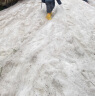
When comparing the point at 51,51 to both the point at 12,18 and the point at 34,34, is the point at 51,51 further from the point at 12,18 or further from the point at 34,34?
the point at 12,18

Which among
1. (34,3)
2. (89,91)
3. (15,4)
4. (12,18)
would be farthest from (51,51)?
(15,4)

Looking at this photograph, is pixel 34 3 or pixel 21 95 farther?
pixel 34 3

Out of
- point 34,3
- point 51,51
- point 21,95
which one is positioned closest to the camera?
point 21,95

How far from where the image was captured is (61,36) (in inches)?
180

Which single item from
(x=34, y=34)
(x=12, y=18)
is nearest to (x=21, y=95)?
(x=34, y=34)

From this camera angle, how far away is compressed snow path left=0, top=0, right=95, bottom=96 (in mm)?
3172

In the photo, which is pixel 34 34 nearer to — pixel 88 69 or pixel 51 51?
pixel 51 51

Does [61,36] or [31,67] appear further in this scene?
[61,36]

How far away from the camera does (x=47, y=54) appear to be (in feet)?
12.8

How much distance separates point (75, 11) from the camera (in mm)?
6398

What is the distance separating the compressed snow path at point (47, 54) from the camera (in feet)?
10.4

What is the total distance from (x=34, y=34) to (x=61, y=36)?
1.01 meters

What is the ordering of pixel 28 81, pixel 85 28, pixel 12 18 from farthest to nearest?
pixel 12 18 < pixel 85 28 < pixel 28 81

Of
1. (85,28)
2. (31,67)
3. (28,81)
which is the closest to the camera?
(28,81)
